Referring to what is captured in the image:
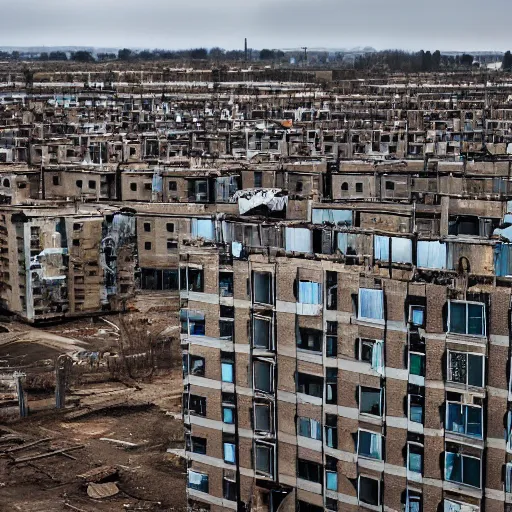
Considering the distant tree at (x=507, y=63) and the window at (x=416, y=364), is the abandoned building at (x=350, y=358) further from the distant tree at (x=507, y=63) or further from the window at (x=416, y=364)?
the distant tree at (x=507, y=63)

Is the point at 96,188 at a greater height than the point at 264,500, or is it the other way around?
the point at 96,188

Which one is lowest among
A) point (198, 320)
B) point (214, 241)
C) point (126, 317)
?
point (126, 317)

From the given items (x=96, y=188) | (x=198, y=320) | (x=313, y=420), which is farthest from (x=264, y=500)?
(x=96, y=188)

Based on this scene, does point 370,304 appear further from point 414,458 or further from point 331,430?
point 414,458

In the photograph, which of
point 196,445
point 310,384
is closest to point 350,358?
point 310,384

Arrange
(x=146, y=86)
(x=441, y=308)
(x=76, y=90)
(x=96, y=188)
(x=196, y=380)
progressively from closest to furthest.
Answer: (x=441, y=308) → (x=196, y=380) → (x=96, y=188) → (x=76, y=90) → (x=146, y=86)

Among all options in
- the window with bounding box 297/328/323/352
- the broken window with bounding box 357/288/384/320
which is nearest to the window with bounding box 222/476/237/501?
the window with bounding box 297/328/323/352

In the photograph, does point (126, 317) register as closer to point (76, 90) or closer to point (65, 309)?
point (65, 309)
